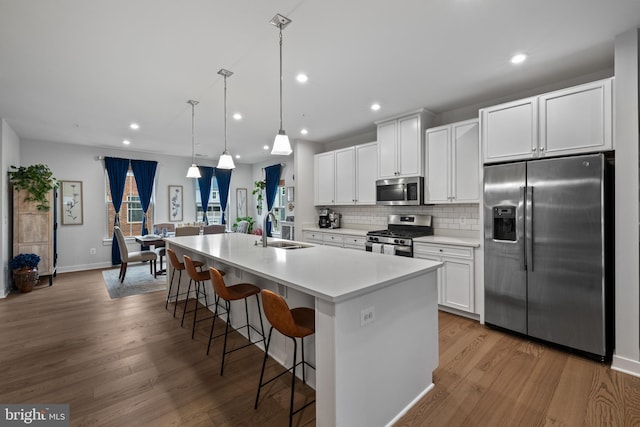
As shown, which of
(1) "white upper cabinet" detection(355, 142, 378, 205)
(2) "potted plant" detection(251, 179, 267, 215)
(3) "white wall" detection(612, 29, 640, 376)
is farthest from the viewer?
(2) "potted plant" detection(251, 179, 267, 215)

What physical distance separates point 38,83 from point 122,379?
324 cm

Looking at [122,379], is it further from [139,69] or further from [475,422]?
[139,69]

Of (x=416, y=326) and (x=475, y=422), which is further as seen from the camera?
(x=416, y=326)

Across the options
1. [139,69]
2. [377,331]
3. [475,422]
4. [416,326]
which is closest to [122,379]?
[377,331]

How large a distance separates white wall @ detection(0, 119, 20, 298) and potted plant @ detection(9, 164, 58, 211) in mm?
121

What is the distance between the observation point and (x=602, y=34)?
7.59 feet

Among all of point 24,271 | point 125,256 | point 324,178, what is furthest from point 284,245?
point 24,271

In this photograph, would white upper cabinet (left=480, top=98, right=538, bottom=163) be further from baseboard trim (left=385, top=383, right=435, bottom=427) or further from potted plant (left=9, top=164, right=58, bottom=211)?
potted plant (left=9, top=164, right=58, bottom=211)

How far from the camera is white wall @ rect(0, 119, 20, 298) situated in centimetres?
434

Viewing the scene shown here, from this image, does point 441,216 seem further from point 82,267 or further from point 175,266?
point 82,267

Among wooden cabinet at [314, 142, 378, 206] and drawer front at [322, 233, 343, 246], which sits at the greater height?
wooden cabinet at [314, 142, 378, 206]

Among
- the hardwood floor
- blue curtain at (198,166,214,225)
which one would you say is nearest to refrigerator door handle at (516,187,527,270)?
the hardwood floor

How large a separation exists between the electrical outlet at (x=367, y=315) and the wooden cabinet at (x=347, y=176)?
3.29 meters

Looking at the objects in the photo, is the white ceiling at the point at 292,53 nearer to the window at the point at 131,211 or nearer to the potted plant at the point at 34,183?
the potted plant at the point at 34,183
